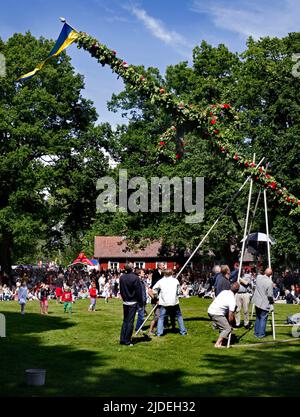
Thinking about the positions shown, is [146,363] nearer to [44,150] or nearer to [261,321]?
[261,321]

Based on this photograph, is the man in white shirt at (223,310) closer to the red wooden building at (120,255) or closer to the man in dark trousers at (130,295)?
the man in dark trousers at (130,295)

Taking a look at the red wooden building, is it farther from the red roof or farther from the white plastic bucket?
the white plastic bucket

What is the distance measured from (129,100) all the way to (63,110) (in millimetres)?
6330

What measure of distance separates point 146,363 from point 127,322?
2341 mm

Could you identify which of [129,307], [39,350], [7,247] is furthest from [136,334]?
[7,247]

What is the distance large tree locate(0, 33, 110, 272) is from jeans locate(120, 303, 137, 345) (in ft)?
84.0

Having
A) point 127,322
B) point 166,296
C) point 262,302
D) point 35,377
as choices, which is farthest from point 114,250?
point 35,377

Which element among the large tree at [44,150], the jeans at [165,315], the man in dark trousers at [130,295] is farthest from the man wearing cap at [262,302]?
the large tree at [44,150]

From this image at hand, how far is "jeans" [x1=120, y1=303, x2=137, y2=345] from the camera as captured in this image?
14.6 meters

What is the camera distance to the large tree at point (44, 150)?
40.6 metres

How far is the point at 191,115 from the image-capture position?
16.3 meters

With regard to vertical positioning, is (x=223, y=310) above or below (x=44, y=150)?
below

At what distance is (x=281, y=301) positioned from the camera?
34.2m

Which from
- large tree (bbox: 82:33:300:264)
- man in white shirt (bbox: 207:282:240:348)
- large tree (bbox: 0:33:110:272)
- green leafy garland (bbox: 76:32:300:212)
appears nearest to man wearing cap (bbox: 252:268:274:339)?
man in white shirt (bbox: 207:282:240:348)
